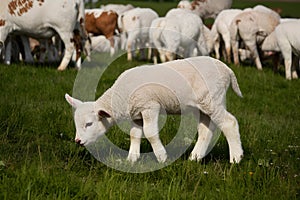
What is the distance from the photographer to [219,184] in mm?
4746

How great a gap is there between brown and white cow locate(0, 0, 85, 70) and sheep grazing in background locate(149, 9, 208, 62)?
2.87 m

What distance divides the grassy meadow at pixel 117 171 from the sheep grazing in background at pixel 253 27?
20.0ft

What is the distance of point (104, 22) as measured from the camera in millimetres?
18328

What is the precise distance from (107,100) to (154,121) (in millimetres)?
502

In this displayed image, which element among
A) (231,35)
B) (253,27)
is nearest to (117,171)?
(253,27)

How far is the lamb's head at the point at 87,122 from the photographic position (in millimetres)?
5000

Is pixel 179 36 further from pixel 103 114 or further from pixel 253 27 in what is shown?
pixel 103 114

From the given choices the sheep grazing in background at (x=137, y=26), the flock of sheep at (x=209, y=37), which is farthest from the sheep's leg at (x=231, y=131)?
the sheep grazing in background at (x=137, y=26)

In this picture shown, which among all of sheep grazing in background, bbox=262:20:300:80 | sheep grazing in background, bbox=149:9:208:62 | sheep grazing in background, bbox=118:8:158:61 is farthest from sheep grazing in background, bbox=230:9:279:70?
sheep grazing in background, bbox=118:8:158:61

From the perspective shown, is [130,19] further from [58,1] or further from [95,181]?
[95,181]

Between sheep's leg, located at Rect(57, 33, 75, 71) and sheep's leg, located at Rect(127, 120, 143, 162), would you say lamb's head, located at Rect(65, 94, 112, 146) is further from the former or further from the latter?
sheep's leg, located at Rect(57, 33, 75, 71)

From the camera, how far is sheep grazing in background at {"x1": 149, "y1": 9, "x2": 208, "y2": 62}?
533 inches

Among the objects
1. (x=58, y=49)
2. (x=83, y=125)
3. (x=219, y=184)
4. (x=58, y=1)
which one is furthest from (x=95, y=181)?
(x=58, y=49)

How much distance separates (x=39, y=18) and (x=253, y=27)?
5719 millimetres
